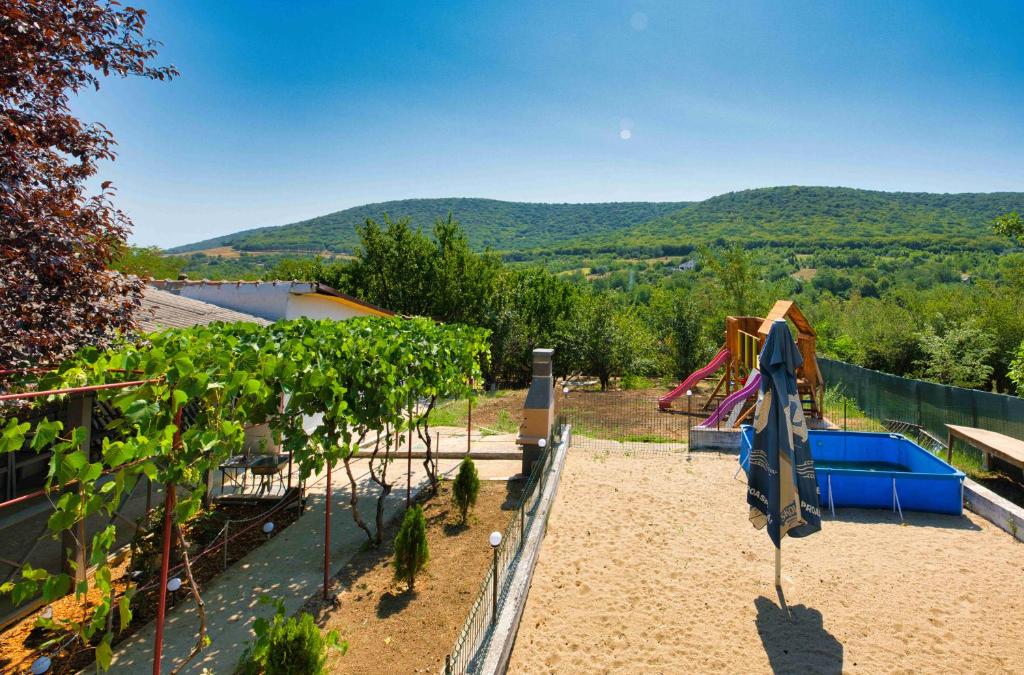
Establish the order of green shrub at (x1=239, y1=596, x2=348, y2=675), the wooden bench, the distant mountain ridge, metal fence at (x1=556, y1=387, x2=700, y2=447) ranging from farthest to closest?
the distant mountain ridge → metal fence at (x1=556, y1=387, x2=700, y2=447) → the wooden bench → green shrub at (x1=239, y1=596, x2=348, y2=675)

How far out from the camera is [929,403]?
43.0ft

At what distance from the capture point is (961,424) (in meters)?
12.0

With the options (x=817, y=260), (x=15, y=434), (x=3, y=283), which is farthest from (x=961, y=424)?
(x=817, y=260)

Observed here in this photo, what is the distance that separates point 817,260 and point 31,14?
93.4m

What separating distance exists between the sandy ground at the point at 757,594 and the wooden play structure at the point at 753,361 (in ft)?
18.2

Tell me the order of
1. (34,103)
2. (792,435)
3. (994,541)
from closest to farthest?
(34,103)
(792,435)
(994,541)

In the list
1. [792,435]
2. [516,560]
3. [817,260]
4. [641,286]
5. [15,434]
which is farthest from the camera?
[817,260]

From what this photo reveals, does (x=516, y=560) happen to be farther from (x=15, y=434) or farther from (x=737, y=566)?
(x=15, y=434)

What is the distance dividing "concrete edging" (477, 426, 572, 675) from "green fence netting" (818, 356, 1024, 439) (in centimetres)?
960

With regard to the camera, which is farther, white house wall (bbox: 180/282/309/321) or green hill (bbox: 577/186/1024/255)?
green hill (bbox: 577/186/1024/255)

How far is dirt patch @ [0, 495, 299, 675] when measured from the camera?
4.86 meters

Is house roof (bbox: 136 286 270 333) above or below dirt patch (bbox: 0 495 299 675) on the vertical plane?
above

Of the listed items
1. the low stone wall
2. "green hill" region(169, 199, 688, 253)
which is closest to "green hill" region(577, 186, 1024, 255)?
"green hill" region(169, 199, 688, 253)

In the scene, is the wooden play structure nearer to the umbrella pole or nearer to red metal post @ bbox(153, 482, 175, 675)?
the umbrella pole
